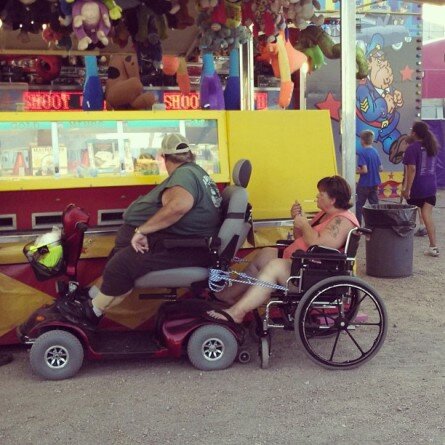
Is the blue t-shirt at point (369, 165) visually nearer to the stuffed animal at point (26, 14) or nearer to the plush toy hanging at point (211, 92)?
the plush toy hanging at point (211, 92)

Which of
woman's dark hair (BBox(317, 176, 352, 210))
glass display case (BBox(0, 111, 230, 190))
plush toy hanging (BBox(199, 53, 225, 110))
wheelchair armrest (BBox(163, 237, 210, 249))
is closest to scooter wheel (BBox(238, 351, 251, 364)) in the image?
wheelchair armrest (BBox(163, 237, 210, 249))

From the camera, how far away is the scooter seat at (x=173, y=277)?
4.13m

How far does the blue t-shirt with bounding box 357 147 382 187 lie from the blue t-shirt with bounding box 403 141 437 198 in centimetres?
78

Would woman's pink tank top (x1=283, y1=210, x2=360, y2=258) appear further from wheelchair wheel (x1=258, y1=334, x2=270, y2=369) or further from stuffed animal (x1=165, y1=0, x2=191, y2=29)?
stuffed animal (x1=165, y1=0, x2=191, y2=29)

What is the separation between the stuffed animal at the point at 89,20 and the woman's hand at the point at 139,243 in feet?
4.89

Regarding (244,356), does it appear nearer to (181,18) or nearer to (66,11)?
(66,11)

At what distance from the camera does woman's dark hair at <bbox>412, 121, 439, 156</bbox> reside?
7961 millimetres

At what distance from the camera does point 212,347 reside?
4.21 metres

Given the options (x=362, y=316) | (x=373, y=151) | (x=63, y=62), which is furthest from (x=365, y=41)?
(x=362, y=316)

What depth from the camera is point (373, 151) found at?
29.1ft

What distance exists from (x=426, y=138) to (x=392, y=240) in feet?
5.78

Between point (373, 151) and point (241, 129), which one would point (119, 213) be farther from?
point (373, 151)

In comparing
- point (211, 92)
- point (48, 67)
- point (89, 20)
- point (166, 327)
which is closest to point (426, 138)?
point (211, 92)

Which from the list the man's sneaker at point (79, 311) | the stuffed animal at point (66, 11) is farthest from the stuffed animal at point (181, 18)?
the man's sneaker at point (79, 311)
